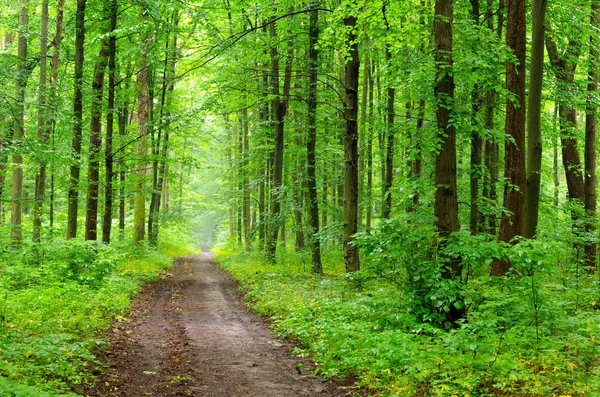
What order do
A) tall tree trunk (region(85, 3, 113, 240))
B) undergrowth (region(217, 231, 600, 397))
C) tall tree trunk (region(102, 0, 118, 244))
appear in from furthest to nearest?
tall tree trunk (region(102, 0, 118, 244))
tall tree trunk (region(85, 3, 113, 240))
undergrowth (region(217, 231, 600, 397))

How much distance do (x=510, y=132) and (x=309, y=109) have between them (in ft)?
25.1

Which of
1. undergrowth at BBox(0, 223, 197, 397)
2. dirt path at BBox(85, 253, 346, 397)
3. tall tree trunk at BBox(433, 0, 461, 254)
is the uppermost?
tall tree trunk at BBox(433, 0, 461, 254)

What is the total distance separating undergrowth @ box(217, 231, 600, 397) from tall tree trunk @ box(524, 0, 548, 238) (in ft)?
5.83

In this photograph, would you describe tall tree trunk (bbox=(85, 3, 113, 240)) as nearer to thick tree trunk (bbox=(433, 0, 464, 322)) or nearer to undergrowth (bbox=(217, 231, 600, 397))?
undergrowth (bbox=(217, 231, 600, 397))

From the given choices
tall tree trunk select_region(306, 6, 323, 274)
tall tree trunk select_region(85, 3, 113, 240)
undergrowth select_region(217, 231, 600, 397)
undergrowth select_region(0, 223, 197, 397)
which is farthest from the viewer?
tall tree trunk select_region(306, 6, 323, 274)

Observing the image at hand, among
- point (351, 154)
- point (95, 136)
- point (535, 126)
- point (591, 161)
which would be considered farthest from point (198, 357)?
point (591, 161)

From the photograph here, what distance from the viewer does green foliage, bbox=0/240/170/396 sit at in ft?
18.9

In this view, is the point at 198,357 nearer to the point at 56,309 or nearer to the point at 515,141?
the point at 56,309

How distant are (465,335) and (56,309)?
290 inches

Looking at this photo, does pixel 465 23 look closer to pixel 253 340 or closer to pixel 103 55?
pixel 253 340

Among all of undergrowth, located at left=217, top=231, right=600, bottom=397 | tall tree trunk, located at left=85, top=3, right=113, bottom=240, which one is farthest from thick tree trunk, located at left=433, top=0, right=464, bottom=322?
tall tree trunk, located at left=85, top=3, right=113, bottom=240

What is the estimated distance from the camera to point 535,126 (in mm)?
9703

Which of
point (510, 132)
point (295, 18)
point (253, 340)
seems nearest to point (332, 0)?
point (295, 18)

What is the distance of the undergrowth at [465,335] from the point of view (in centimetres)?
549
